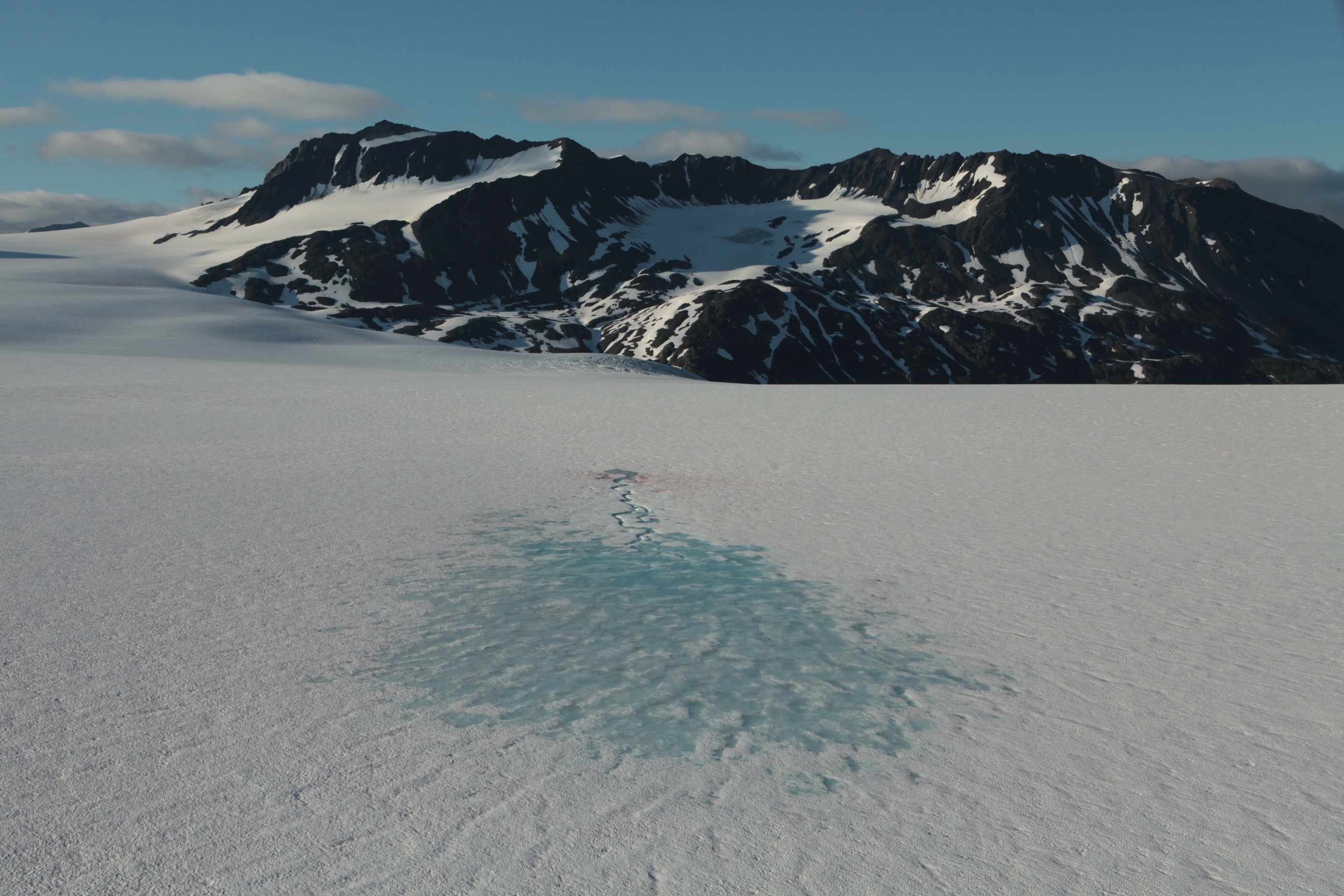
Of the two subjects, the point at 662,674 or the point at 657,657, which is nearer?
the point at 662,674

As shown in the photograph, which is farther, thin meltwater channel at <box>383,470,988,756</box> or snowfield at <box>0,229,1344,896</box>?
thin meltwater channel at <box>383,470,988,756</box>

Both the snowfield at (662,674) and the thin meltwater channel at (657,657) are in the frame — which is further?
the thin meltwater channel at (657,657)

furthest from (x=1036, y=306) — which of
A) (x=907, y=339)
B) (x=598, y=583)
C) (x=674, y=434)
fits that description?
(x=598, y=583)

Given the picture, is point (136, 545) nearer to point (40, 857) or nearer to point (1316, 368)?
point (40, 857)
